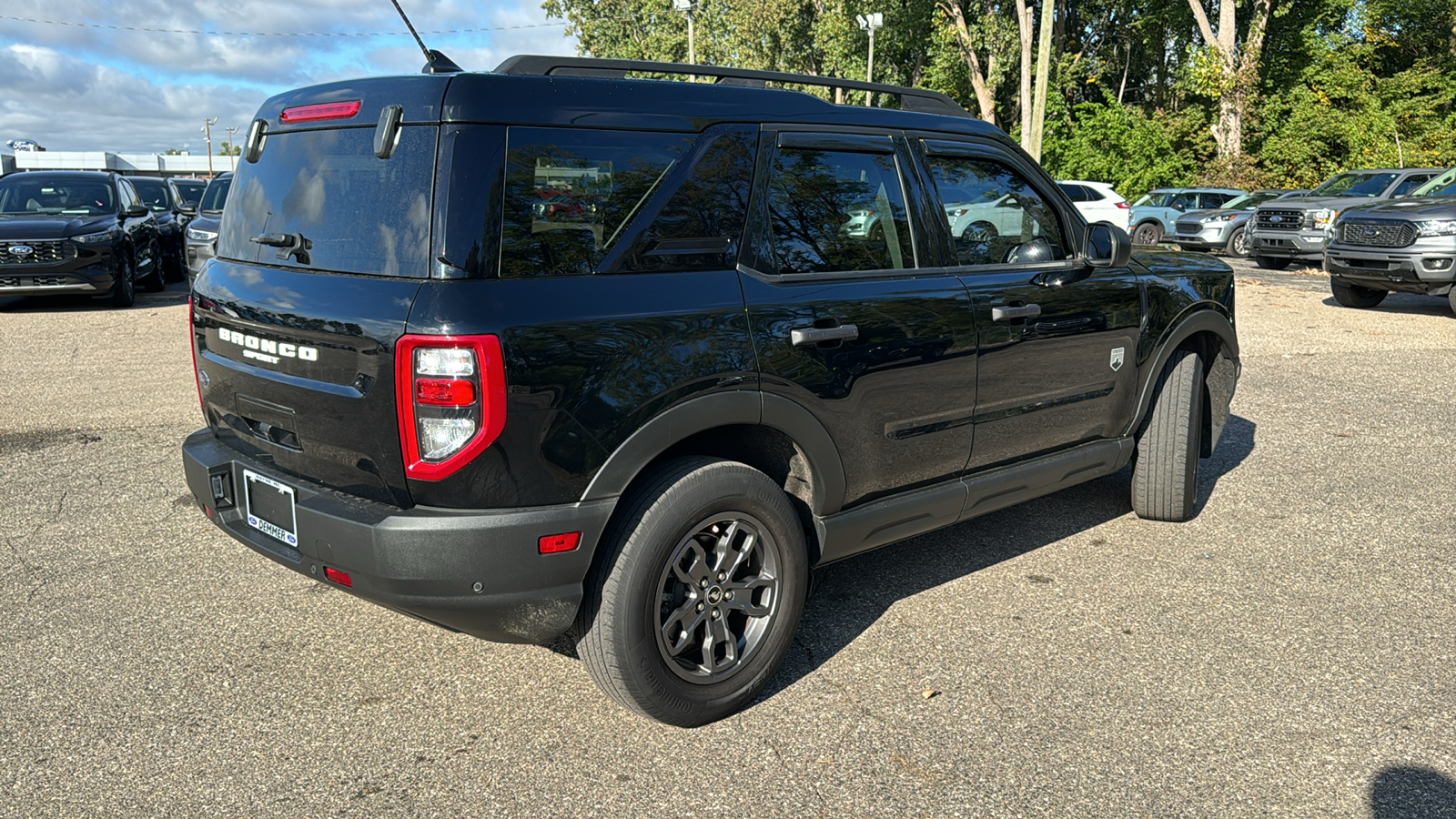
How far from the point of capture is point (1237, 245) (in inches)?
882

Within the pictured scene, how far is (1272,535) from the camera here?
494 centimetres

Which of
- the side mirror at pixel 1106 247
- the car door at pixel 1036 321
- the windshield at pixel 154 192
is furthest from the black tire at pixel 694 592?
the windshield at pixel 154 192

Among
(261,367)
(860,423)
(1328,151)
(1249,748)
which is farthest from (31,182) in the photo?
(1328,151)

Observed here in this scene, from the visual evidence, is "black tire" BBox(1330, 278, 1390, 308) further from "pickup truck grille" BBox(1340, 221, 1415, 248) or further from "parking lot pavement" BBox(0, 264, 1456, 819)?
"parking lot pavement" BBox(0, 264, 1456, 819)

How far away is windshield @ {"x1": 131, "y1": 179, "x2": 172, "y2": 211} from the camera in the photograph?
17.0 metres

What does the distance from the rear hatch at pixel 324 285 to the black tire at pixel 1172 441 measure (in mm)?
3491

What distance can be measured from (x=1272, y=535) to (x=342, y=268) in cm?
416

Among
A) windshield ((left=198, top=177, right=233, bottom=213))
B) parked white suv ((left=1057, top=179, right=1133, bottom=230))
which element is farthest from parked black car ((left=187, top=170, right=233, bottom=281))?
parked white suv ((left=1057, top=179, right=1133, bottom=230))

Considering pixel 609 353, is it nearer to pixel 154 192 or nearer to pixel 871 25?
pixel 154 192

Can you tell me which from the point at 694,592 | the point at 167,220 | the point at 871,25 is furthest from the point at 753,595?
the point at 871,25

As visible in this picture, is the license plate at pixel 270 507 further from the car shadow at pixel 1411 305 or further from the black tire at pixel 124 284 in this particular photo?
the car shadow at pixel 1411 305

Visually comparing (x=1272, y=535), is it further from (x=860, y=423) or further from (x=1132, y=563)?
(x=860, y=423)

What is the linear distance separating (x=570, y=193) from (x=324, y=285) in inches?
28.7

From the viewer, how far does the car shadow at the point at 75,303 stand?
43.6 feet
